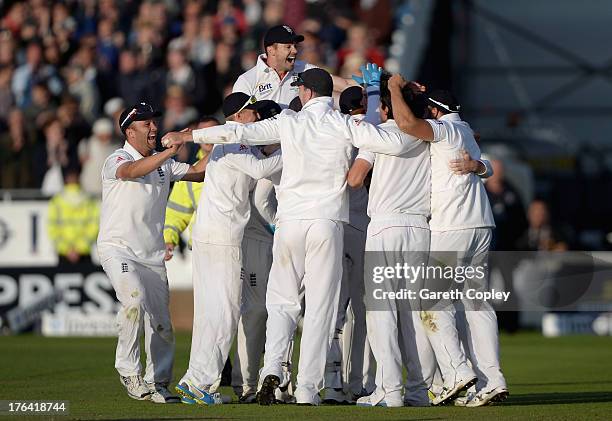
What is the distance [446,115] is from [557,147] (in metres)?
17.6

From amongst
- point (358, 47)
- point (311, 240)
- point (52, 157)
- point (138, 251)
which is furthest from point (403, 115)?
point (52, 157)

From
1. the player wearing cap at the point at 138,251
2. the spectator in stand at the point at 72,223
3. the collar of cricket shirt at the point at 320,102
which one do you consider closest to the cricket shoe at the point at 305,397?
the player wearing cap at the point at 138,251

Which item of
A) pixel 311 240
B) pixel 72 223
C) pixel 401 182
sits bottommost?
pixel 72 223

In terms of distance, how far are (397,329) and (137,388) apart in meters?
2.33

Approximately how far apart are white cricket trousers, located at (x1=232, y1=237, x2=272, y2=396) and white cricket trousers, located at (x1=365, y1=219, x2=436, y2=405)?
1.25 m

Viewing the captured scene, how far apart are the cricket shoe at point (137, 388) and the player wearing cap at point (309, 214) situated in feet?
3.67

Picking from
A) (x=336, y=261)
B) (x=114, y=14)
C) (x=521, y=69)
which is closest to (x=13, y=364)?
(x=336, y=261)

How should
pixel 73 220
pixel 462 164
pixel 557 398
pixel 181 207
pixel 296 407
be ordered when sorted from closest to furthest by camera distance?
pixel 296 407, pixel 462 164, pixel 557 398, pixel 181 207, pixel 73 220

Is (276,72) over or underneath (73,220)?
over

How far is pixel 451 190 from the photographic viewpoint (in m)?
13.1

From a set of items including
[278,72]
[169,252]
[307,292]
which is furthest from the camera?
[278,72]

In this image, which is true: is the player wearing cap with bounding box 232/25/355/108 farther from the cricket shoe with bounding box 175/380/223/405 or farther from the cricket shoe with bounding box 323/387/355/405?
the cricket shoe with bounding box 175/380/223/405

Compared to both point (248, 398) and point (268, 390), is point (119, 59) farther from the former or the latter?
point (268, 390)

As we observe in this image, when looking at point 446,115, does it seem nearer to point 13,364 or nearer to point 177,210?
point 177,210
